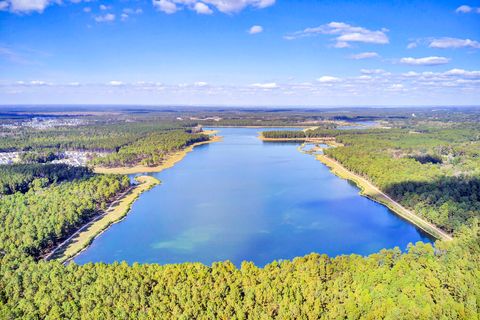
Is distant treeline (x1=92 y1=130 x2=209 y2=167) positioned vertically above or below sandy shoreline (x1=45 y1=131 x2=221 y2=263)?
above

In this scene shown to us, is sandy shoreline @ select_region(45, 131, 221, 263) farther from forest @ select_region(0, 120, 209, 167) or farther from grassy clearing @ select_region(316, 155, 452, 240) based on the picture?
grassy clearing @ select_region(316, 155, 452, 240)

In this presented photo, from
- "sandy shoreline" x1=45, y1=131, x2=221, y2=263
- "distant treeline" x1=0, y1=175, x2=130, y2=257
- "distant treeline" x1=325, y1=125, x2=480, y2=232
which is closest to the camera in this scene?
"distant treeline" x1=0, y1=175, x2=130, y2=257

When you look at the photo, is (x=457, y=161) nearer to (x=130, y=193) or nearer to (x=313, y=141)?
(x=313, y=141)

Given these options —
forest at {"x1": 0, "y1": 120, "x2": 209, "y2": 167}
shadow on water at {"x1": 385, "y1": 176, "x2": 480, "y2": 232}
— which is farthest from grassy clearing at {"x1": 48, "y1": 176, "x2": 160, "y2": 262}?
shadow on water at {"x1": 385, "y1": 176, "x2": 480, "y2": 232}

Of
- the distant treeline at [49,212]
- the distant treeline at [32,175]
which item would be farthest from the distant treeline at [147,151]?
the distant treeline at [49,212]

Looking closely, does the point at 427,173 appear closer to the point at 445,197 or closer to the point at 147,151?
the point at 445,197

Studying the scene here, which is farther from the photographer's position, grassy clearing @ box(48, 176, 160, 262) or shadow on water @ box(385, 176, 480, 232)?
shadow on water @ box(385, 176, 480, 232)

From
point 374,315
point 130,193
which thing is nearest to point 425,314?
point 374,315

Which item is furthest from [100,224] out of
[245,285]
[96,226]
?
[245,285]

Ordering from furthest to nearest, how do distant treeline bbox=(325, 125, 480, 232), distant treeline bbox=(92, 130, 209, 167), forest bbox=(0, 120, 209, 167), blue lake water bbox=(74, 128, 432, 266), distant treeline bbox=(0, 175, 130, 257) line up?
forest bbox=(0, 120, 209, 167) < distant treeline bbox=(92, 130, 209, 167) < distant treeline bbox=(325, 125, 480, 232) < blue lake water bbox=(74, 128, 432, 266) < distant treeline bbox=(0, 175, 130, 257)
